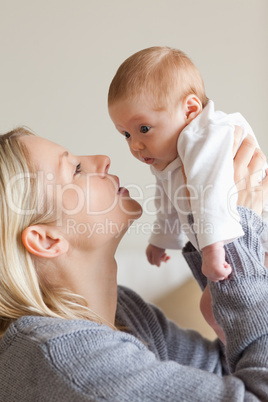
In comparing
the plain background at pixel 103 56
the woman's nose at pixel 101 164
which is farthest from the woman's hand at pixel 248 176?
the plain background at pixel 103 56

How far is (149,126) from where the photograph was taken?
1.31 meters

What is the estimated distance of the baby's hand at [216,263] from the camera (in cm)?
Answer: 115

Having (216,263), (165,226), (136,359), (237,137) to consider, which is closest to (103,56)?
(165,226)

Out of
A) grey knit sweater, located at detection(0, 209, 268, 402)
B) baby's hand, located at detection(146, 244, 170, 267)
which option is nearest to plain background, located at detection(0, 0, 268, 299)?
baby's hand, located at detection(146, 244, 170, 267)

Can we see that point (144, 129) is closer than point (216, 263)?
No

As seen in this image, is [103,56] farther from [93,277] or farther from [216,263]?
[216,263]

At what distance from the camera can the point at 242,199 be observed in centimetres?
131

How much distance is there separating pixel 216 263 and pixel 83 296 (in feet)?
1.30

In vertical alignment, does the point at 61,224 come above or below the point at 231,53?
below

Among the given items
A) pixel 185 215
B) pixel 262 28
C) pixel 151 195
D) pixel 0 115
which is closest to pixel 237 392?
pixel 185 215

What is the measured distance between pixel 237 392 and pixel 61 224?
582mm

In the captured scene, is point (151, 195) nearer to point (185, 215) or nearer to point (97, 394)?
point (185, 215)

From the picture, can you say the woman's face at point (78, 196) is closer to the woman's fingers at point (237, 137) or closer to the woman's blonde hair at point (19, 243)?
the woman's blonde hair at point (19, 243)

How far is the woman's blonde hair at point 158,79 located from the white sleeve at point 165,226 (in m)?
→ 0.33
